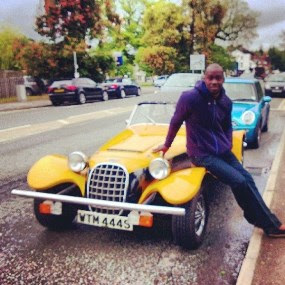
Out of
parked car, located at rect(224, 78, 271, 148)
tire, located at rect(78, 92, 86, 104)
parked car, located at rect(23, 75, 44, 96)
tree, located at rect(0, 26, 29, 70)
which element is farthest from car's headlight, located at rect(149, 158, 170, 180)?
tree, located at rect(0, 26, 29, 70)

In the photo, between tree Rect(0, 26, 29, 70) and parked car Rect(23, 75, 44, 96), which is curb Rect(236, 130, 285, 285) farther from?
tree Rect(0, 26, 29, 70)

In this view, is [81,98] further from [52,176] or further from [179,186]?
[179,186]

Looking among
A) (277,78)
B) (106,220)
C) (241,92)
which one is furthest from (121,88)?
(106,220)

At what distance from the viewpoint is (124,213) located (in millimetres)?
4043

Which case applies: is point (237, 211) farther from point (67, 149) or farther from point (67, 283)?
point (67, 149)

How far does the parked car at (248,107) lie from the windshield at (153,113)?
350 centimetres

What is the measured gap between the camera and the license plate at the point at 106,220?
12.5ft

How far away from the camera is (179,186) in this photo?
379cm

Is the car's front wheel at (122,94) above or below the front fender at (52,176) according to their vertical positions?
below

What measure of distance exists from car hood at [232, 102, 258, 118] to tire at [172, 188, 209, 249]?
527cm

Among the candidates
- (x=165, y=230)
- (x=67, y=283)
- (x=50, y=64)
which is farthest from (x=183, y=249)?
(x=50, y=64)

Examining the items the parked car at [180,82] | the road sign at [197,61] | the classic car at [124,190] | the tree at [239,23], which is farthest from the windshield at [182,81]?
the tree at [239,23]

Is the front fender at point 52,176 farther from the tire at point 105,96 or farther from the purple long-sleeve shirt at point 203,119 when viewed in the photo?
the tire at point 105,96

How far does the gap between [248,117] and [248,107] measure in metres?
0.33
